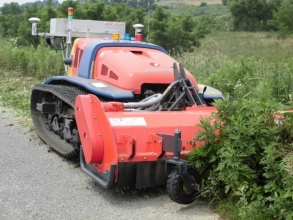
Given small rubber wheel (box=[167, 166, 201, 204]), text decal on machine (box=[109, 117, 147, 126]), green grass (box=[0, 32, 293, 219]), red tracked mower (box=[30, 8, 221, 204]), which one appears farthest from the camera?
green grass (box=[0, 32, 293, 219])

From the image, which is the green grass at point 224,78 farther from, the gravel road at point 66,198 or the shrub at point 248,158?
the gravel road at point 66,198

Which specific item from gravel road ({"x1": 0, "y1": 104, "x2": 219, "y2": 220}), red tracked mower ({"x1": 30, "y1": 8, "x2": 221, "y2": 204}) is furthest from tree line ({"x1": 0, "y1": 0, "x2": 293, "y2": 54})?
gravel road ({"x1": 0, "y1": 104, "x2": 219, "y2": 220})

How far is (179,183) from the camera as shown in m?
4.45

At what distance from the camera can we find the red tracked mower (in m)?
4.66

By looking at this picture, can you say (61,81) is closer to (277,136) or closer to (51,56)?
(277,136)

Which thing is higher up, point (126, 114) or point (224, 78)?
point (126, 114)

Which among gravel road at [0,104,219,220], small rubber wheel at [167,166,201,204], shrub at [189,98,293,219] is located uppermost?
shrub at [189,98,293,219]

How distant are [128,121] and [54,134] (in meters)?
2.51

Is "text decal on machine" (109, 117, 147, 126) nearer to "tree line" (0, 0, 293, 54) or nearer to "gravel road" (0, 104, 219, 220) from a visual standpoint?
"gravel road" (0, 104, 219, 220)

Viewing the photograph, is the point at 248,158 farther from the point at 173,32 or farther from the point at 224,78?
the point at 173,32

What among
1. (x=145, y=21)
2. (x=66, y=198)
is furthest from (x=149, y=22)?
(x=66, y=198)

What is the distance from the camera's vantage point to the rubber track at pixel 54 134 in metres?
6.11

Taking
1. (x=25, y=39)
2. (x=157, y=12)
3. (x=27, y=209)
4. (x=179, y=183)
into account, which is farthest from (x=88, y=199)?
(x=25, y=39)

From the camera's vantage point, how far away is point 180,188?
176 inches
